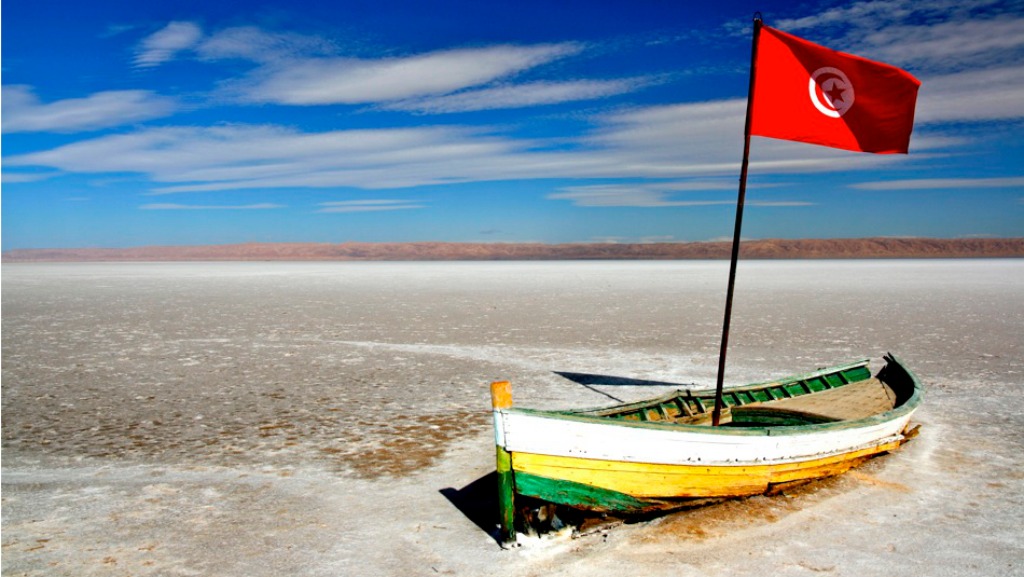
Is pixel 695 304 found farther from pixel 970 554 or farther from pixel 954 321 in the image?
pixel 970 554

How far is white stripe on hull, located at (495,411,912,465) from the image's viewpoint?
4.39m

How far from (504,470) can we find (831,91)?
406 cm

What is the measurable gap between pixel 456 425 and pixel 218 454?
97.7 inches

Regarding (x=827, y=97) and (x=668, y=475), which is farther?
(x=827, y=97)

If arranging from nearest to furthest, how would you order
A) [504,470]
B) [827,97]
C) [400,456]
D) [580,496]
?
[504,470], [580,496], [827,97], [400,456]

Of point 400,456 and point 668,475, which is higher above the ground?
point 668,475

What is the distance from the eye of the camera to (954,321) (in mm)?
17016

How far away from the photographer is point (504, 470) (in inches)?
174

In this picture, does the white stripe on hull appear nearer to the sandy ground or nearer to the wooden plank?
the sandy ground

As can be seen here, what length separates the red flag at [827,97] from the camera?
5.59m

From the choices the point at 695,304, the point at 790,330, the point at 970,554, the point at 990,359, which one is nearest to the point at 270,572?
the point at 970,554

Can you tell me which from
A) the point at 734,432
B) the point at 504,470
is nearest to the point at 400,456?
the point at 504,470

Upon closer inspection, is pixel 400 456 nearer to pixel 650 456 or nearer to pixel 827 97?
pixel 650 456

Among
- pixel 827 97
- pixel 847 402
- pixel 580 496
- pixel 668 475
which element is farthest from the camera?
pixel 847 402
